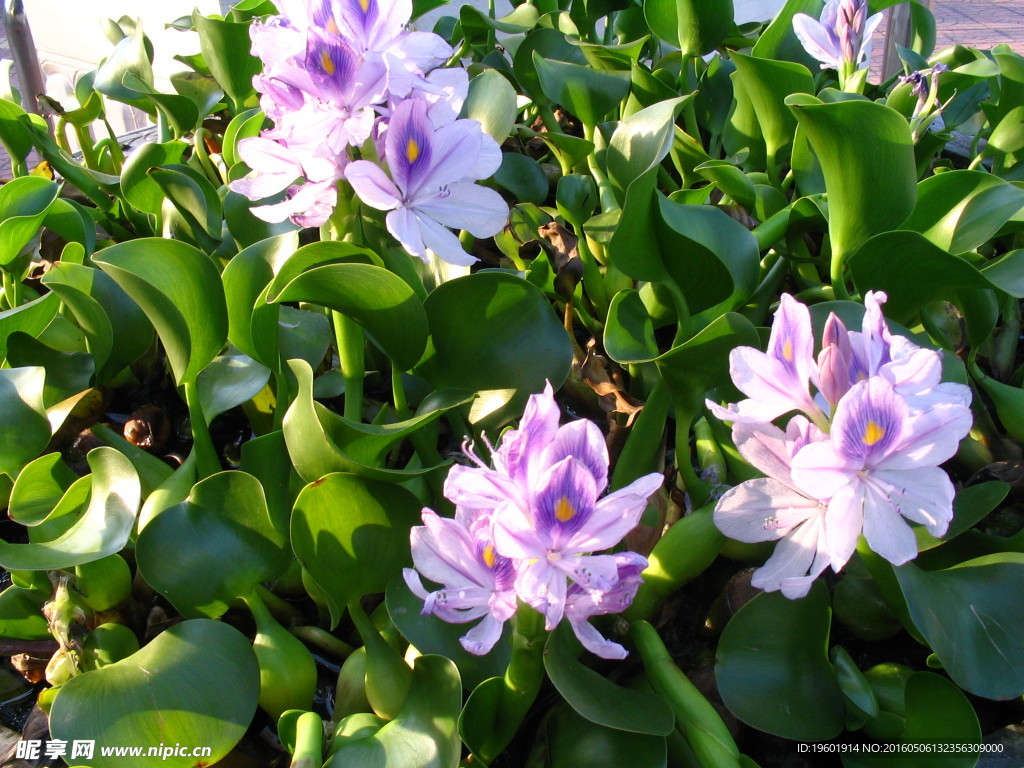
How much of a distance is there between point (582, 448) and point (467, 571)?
0.12 m

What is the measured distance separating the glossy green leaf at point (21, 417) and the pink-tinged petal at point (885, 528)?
2.61ft

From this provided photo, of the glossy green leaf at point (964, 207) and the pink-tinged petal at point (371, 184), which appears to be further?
the glossy green leaf at point (964, 207)

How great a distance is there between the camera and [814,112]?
820mm

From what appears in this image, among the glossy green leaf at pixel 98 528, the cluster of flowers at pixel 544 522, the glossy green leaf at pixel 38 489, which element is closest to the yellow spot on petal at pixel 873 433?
the cluster of flowers at pixel 544 522

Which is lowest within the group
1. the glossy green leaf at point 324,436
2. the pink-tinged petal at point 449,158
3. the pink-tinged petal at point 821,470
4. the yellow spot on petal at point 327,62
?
the glossy green leaf at point 324,436

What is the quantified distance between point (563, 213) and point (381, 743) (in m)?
0.76

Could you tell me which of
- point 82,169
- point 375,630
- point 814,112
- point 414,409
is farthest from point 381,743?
point 82,169

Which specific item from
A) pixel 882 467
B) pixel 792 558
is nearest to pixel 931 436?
pixel 882 467

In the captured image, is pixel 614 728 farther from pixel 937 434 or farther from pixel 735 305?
pixel 735 305

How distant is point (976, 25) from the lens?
5.63 meters

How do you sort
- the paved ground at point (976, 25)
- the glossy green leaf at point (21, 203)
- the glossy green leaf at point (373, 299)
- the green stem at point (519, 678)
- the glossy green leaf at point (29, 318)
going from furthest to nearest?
the paved ground at point (976, 25)
the glossy green leaf at point (21, 203)
the glossy green leaf at point (29, 318)
the glossy green leaf at point (373, 299)
the green stem at point (519, 678)

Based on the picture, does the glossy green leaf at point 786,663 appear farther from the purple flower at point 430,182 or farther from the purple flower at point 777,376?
the purple flower at point 430,182

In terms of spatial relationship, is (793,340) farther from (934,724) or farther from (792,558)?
(934,724)

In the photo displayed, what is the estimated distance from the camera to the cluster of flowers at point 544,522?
20.5 inches
